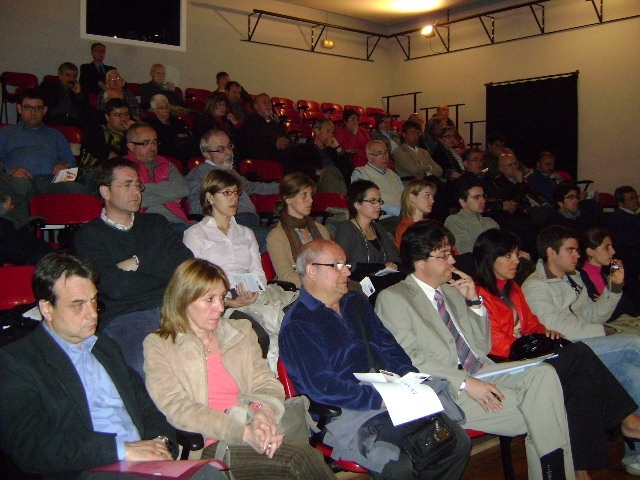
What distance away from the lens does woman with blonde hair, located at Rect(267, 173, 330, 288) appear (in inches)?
155

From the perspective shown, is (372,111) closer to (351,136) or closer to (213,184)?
(351,136)

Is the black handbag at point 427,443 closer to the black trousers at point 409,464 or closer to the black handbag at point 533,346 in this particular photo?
the black trousers at point 409,464

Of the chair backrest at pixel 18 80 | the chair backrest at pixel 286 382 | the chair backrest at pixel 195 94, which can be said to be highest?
the chair backrest at pixel 195 94

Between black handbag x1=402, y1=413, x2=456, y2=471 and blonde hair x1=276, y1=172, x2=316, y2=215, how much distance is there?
6.92ft

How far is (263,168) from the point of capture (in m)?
6.46

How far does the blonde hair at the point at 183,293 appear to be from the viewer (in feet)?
7.58

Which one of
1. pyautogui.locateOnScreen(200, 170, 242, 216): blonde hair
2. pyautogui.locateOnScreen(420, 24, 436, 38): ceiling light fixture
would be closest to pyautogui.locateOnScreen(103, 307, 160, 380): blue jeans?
pyautogui.locateOnScreen(200, 170, 242, 216): blonde hair

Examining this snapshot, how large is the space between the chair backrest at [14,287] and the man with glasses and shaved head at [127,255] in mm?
271

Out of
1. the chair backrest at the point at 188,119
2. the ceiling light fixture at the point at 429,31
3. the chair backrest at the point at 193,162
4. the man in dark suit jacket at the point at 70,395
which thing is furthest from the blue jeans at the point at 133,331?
the ceiling light fixture at the point at 429,31

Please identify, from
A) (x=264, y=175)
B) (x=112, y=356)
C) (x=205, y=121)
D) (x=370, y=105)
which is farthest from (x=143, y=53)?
(x=112, y=356)

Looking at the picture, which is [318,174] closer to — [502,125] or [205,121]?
[205,121]

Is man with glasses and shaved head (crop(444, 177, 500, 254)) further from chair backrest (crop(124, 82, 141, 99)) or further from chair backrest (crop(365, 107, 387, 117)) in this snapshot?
chair backrest (crop(365, 107, 387, 117))

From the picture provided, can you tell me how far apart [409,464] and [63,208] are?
287 centimetres

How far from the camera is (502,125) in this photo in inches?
442
